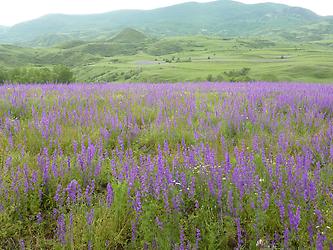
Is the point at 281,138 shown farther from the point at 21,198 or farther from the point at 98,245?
the point at 21,198

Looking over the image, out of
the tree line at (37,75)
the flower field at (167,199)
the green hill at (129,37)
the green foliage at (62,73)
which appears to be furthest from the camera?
the green hill at (129,37)

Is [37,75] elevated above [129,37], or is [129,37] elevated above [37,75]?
[129,37]

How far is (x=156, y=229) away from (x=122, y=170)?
3.32 ft

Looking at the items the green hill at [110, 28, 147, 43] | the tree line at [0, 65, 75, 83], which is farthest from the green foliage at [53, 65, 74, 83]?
the green hill at [110, 28, 147, 43]

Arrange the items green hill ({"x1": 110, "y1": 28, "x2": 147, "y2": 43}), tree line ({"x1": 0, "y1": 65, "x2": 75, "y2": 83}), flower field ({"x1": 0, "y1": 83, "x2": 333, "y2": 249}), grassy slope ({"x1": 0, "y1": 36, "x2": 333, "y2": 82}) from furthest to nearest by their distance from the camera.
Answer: green hill ({"x1": 110, "y1": 28, "x2": 147, "y2": 43}) < grassy slope ({"x1": 0, "y1": 36, "x2": 333, "y2": 82}) < tree line ({"x1": 0, "y1": 65, "x2": 75, "y2": 83}) < flower field ({"x1": 0, "y1": 83, "x2": 333, "y2": 249})

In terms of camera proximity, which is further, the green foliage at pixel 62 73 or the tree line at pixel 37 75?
the green foliage at pixel 62 73

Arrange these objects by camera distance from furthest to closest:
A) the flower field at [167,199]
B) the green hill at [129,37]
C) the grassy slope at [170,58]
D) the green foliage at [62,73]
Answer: the green hill at [129,37] < the grassy slope at [170,58] < the green foliage at [62,73] < the flower field at [167,199]

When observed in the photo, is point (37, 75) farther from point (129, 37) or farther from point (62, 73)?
point (129, 37)

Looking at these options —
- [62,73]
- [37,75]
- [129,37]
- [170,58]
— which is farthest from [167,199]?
[129,37]

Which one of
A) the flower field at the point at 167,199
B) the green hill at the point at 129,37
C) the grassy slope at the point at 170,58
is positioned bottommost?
the grassy slope at the point at 170,58

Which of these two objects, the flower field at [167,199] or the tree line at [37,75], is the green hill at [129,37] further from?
the flower field at [167,199]

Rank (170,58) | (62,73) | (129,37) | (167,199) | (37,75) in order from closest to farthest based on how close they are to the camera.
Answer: (167,199) < (37,75) < (62,73) < (170,58) < (129,37)

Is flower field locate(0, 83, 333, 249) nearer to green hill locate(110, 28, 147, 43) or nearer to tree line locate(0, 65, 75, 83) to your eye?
tree line locate(0, 65, 75, 83)

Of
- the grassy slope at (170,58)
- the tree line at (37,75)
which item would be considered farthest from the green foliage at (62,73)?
the grassy slope at (170,58)
